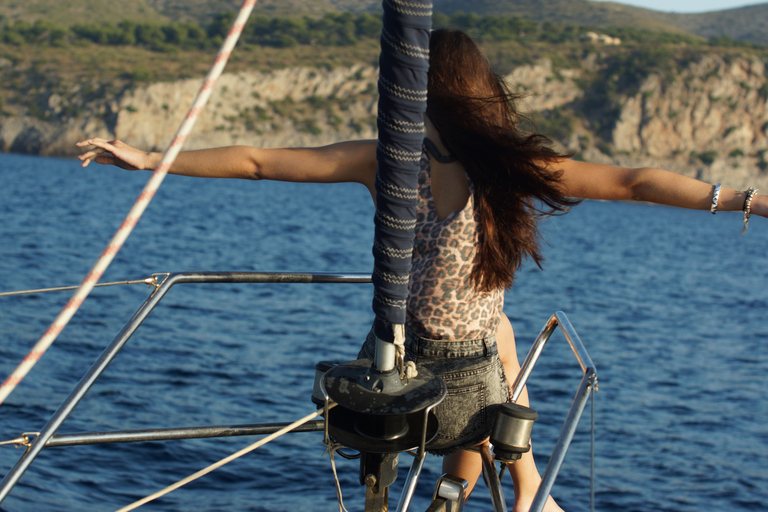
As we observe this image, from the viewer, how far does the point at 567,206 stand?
2264 millimetres

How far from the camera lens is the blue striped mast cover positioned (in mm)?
1643

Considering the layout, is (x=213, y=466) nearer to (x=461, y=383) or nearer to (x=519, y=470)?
(x=461, y=383)

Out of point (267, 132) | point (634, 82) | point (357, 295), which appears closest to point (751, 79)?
point (634, 82)

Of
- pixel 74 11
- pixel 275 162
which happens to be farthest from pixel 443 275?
pixel 74 11

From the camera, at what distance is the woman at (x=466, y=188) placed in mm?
2109

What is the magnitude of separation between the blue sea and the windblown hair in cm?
54

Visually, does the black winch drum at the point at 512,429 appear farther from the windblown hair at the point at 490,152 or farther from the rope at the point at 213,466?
the rope at the point at 213,466

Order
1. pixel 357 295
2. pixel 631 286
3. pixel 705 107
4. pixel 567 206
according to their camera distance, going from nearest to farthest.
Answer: pixel 567 206
pixel 357 295
pixel 631 286
pixel 705 107

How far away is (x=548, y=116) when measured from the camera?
297 feet

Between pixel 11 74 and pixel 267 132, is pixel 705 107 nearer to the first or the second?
pixel 267 132

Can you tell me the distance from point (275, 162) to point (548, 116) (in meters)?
92.0

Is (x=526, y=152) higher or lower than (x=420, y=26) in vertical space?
lower

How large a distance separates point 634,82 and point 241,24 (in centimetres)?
9946

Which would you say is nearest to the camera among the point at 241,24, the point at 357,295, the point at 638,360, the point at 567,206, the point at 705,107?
the point at 241,24
